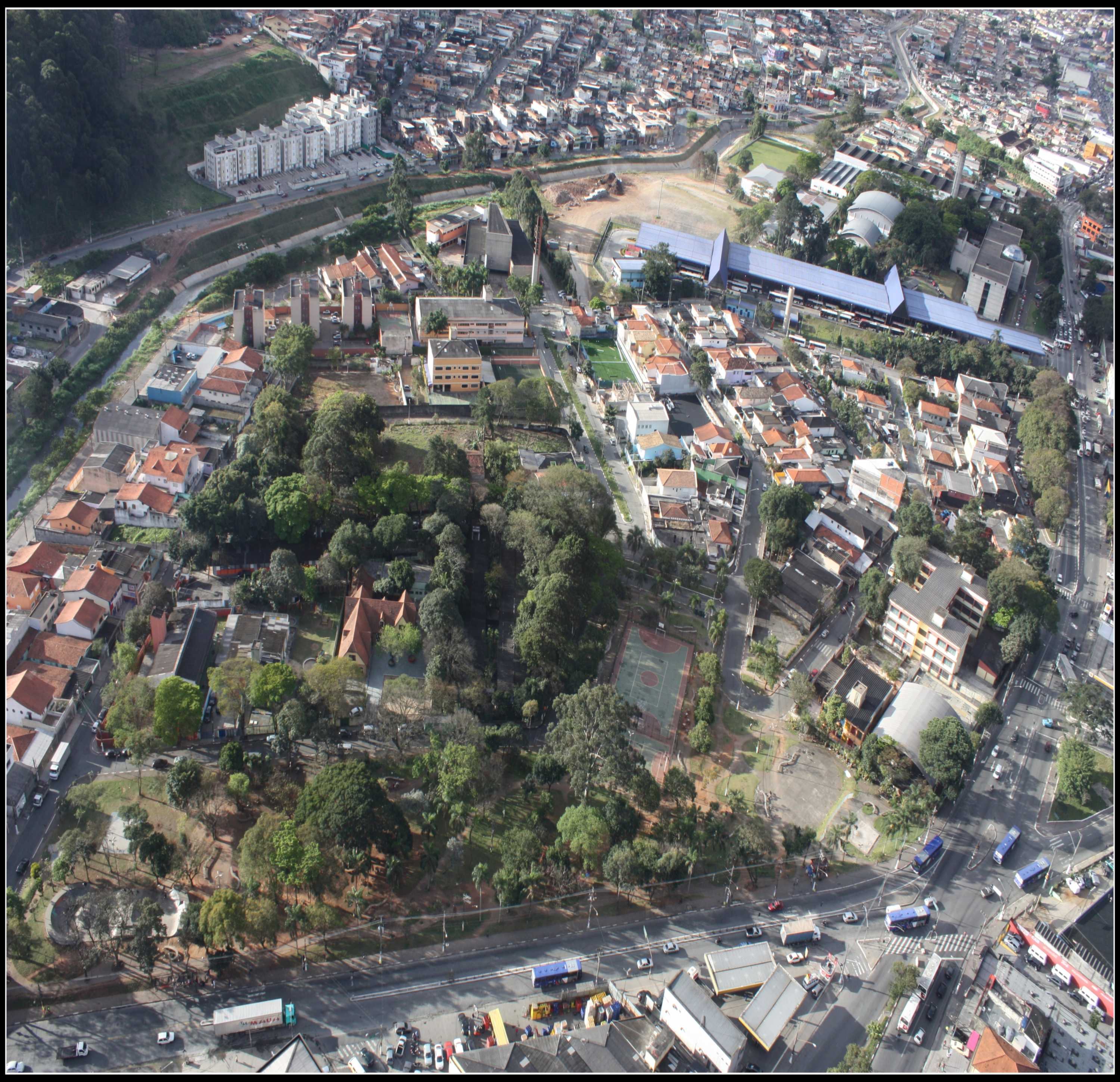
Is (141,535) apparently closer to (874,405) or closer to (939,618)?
(939,618)

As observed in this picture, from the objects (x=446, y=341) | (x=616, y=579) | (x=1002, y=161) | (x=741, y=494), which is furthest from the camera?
(x=1002, y=161)

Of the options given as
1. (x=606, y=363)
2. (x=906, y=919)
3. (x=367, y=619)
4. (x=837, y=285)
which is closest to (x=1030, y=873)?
(x=906, y=919)

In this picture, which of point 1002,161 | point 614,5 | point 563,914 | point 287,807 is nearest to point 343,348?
point 287,807

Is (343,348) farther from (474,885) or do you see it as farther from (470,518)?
(474,885)

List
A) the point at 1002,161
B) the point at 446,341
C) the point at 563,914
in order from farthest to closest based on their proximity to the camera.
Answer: the point at 1002,161
the point at 446,341
the point at 563,914

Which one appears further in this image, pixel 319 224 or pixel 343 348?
pixel 319 224
